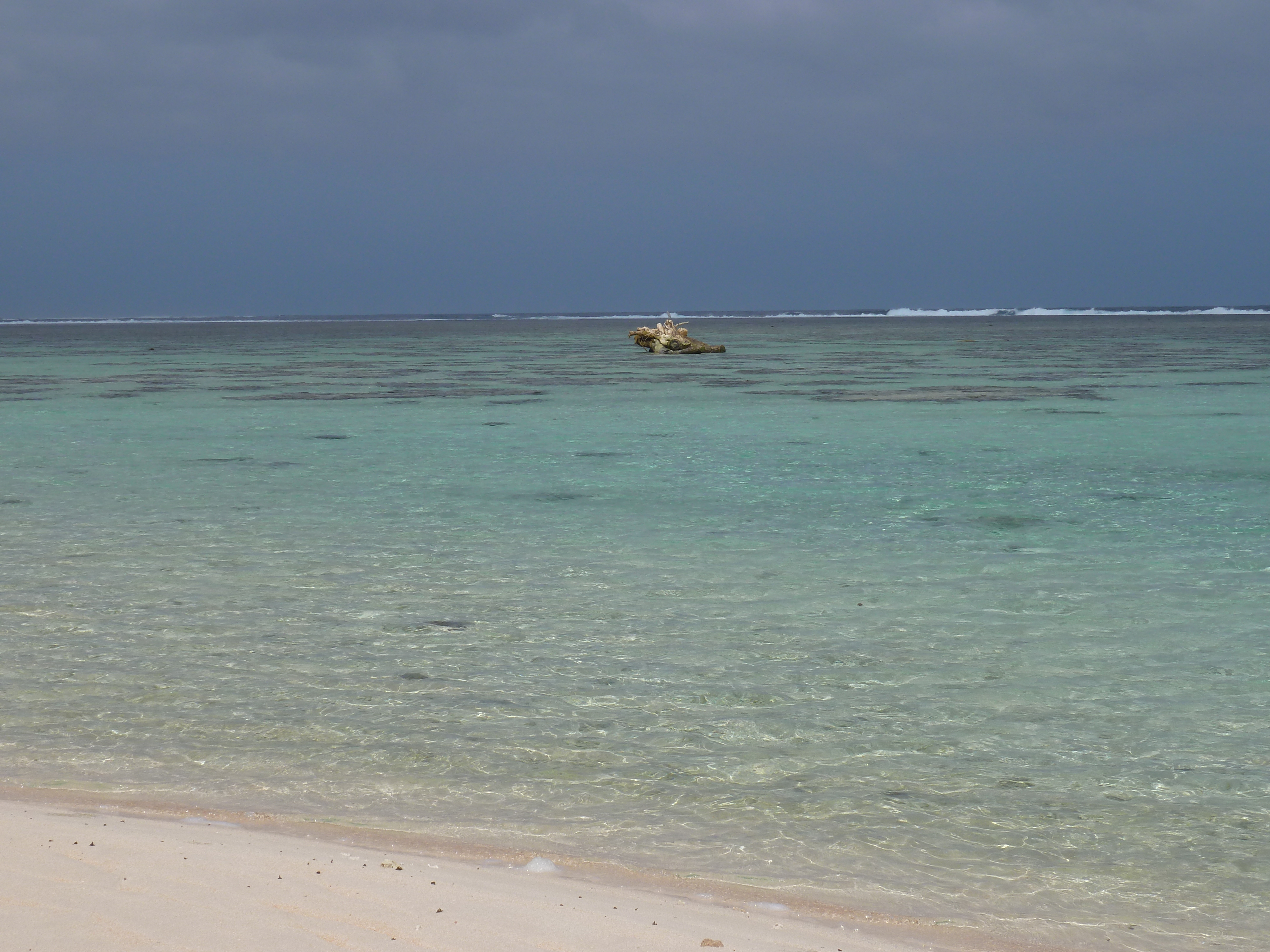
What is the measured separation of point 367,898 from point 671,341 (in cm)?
4500

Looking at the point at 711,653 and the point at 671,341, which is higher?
the point at 671,341

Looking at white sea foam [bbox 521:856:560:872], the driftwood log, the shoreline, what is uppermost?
the driftwood log

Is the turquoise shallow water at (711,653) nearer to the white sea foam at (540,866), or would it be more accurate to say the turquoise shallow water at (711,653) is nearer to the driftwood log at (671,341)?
the white sea foam at (540,866)

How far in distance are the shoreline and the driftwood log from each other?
42964mm

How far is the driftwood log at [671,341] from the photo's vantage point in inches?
1909

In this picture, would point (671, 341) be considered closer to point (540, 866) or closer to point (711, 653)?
point (711, 653)

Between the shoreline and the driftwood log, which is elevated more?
the driftwood log

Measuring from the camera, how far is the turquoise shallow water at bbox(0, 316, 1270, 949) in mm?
4875

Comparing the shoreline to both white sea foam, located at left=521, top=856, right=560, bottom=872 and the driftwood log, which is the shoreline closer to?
white sea foam, located at left=521, top=856, right=560, bottom=872

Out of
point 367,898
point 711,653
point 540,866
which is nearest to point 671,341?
point 711,653

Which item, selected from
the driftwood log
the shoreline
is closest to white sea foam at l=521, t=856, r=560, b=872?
the shoreline

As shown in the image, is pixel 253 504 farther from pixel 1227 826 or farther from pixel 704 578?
pixel 1227 826

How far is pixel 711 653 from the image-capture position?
7316 mm

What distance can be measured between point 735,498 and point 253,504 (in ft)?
15.1
